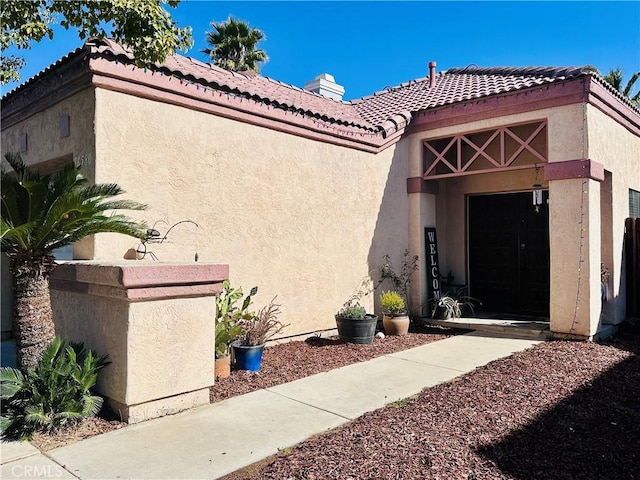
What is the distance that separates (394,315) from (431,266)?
188cm

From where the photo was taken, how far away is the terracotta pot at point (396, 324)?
8969 mm

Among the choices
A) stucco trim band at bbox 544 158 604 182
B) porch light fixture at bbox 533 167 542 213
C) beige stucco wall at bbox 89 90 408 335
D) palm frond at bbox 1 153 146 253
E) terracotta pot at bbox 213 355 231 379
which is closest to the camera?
palm frond at bbox 1 153 146 253

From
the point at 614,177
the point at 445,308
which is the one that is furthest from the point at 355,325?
the point at 614,177

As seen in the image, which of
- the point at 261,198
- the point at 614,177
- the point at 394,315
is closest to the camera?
the point at 261,198

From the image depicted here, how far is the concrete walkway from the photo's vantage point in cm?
371

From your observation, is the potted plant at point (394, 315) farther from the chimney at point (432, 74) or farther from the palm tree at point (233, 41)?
the palm tree at point (233, 41)

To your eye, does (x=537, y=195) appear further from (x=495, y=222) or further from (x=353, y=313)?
(x=353, y=313)

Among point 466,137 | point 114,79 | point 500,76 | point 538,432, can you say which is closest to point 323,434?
point 538,432

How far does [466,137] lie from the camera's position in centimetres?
992

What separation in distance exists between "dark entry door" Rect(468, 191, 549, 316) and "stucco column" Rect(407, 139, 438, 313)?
5.47ft

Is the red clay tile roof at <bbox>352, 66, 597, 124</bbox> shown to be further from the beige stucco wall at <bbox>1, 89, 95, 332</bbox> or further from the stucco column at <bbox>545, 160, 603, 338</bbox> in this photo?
the beige stucco wall at <bbox>1, 89, 95, 332</bbox>

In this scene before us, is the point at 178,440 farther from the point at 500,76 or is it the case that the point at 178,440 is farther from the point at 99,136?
the point at 500,76

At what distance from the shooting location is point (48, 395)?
435 cm

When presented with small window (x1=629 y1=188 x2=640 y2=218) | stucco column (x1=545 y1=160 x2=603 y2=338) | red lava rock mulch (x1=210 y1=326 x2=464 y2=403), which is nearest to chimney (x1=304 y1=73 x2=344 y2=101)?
stucco column (x1=545 y1=160 x2=603 y2=338)
